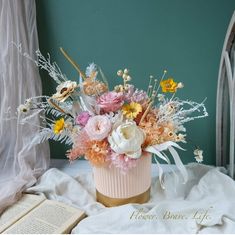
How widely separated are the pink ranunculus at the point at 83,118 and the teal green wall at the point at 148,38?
35 cm

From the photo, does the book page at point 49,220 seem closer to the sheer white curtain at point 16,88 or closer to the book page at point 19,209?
the book page at point 19,209

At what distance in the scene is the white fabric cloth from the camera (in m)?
0.84

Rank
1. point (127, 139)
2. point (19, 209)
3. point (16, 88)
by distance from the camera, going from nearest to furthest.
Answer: point (127, 139) → point (19, 209) → point (16, 88)

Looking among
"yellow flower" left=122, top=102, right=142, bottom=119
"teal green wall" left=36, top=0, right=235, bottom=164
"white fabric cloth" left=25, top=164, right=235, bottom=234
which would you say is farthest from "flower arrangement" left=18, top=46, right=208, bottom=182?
"teal green wall" left=36, top=0, right=235, bottom=164

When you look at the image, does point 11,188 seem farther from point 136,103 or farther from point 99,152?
point 136,103

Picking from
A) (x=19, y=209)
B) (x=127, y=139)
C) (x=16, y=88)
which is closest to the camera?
(x=127, y=139)

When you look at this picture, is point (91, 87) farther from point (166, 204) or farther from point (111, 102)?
point (166, 204)

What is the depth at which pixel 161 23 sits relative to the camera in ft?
3.74

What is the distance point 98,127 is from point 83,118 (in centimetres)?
6

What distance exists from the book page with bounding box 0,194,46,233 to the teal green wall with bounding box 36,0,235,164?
1.66 ft

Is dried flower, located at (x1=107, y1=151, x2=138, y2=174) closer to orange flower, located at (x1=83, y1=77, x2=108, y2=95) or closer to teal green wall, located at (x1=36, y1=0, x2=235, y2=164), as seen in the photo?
orange flower, located at (x1=83, y1=77, x2=108, y2=95)

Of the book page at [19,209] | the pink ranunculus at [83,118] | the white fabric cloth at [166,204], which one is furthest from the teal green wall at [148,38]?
the book page at [19,209]

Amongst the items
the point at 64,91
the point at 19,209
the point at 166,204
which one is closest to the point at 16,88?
the point at 64,91

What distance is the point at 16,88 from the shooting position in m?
1.10
